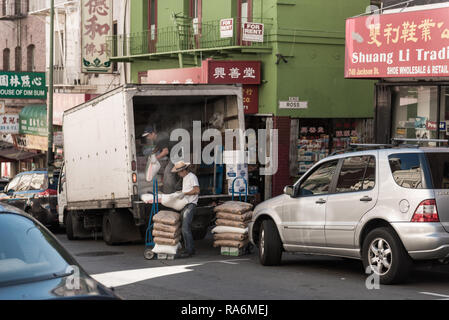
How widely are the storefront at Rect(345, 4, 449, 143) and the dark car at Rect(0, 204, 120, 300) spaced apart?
39.9 feet

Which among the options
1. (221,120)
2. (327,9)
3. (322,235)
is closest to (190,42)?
(327,9)

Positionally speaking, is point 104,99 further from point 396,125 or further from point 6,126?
point 6,126

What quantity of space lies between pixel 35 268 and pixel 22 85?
30.8 m

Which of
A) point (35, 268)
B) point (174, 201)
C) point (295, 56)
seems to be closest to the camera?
point (35, 268)

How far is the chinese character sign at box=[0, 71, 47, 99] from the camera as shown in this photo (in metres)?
34.9

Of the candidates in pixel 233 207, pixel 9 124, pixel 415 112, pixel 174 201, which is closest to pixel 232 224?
pixel 233 207

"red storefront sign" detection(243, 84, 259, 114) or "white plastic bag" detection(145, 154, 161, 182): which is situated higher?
"red storefront sign" detection(243, 84, 259, 114)

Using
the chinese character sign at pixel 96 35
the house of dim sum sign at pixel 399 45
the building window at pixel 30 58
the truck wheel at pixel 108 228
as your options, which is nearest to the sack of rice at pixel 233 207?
the truck wheel at pixel 108 228

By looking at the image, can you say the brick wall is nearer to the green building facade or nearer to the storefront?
the green building facade

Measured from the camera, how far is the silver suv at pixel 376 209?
32.4 ft

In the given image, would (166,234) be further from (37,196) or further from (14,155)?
(14,155)

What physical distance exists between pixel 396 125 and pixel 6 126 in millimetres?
25233

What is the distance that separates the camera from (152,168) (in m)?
15.4

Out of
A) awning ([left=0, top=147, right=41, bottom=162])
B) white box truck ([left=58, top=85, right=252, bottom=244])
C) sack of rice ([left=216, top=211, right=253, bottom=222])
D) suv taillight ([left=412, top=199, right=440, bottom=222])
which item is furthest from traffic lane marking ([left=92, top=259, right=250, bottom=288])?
awning ([left=0, top=147, right=41, bottom=162])
